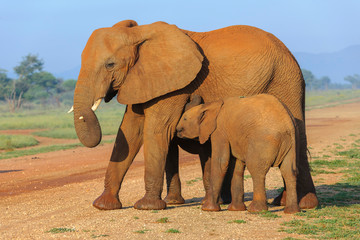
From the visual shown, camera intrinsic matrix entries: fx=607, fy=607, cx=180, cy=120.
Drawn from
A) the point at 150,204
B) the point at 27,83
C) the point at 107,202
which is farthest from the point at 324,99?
the point at 150,204

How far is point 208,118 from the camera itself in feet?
28.9

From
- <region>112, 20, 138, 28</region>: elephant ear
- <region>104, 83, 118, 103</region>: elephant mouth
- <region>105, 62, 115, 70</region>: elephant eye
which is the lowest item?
<region>104, 83, 118, 103</region>: elephant mouth

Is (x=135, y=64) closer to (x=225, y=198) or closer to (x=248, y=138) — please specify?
(x=248, y=138)

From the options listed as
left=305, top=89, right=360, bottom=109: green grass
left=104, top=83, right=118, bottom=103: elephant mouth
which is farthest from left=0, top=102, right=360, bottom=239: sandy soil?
left=305, top=89, right=360, bottom=109: green grass

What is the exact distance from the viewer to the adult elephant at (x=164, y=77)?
28.4 feet

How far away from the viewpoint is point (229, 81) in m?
8.95

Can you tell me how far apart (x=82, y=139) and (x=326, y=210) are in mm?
3661

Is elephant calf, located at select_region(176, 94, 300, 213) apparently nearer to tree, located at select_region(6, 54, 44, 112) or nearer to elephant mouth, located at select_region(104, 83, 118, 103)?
elephant mouth, located at select_region(104, 83, 118, 103)

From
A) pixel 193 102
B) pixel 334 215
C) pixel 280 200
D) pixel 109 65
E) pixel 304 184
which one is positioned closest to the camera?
pixel 334 215

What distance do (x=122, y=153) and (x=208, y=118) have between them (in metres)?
1.53

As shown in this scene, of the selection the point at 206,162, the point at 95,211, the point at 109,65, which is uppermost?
the point at 109,65

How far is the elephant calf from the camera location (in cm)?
821

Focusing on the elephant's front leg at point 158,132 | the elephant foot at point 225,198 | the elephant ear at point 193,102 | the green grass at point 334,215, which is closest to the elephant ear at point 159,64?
the elephant's front leg at point 158,132

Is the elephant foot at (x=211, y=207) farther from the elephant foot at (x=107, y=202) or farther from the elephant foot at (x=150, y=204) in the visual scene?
the elephant foot at (x=107, y=202)
